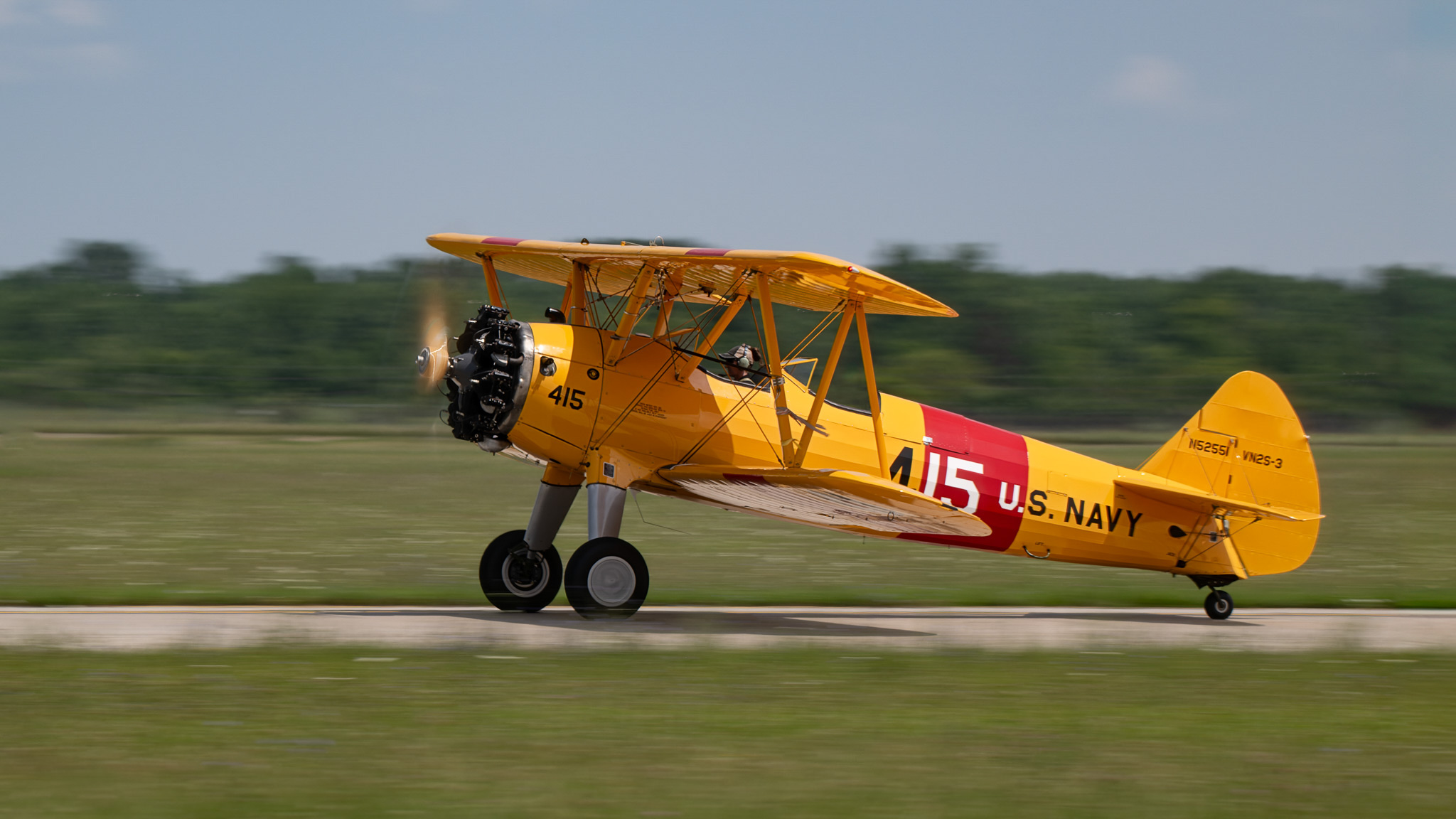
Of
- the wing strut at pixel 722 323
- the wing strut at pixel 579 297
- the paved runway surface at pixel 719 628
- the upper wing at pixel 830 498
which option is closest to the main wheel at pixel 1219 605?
the paved runway surface at pixel 719 628

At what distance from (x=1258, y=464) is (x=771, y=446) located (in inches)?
205

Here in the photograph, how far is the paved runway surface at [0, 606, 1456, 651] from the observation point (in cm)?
1004

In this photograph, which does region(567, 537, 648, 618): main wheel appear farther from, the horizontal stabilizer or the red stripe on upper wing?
the horizontal stabilizer

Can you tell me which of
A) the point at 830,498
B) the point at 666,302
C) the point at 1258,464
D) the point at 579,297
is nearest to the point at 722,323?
the point at 666,302

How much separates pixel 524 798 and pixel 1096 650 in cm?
624

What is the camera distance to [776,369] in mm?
11641

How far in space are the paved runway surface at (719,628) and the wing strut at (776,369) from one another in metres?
1.64

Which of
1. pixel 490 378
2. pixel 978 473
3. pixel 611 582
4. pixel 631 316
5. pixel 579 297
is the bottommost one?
pixel 611 582

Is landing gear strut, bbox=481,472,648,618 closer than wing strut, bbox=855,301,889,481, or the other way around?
landing gear strut, bbox=481,472,648,618

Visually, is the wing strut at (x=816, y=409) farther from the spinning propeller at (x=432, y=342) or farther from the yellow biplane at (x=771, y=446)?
the spinning propeller at (x=432, y=342)

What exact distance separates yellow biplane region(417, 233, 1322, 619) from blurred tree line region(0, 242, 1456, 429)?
75.4 feet

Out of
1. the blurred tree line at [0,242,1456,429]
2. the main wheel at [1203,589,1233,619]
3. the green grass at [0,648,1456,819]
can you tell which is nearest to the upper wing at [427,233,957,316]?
the green grass at [0,648,1456,819]

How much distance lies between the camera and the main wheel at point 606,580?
1120 cm

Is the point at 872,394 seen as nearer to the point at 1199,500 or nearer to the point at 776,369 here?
the point at 776,369
